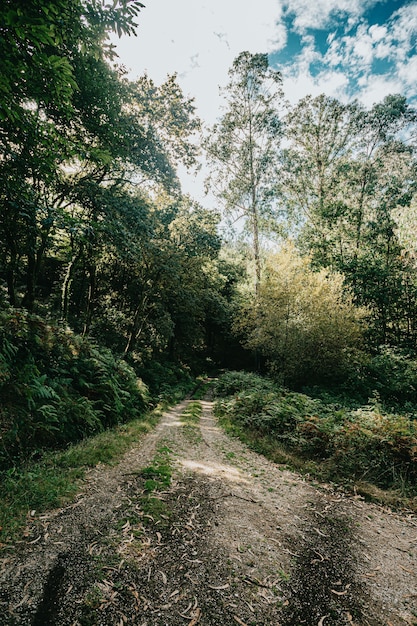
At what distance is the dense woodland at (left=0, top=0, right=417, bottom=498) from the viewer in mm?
4887

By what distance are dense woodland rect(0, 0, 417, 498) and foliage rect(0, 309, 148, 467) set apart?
0.04 metres

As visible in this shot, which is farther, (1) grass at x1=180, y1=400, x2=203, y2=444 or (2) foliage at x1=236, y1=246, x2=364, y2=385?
(2) foliage at x1=236, y1=246, x2=364, y2=385

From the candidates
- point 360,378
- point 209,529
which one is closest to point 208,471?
point 209,529

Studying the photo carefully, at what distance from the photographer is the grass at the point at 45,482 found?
131 inches

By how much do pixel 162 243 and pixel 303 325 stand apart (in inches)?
321

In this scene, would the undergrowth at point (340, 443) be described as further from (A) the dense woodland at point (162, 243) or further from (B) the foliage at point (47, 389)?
(B) the foliage at point (47, 389)

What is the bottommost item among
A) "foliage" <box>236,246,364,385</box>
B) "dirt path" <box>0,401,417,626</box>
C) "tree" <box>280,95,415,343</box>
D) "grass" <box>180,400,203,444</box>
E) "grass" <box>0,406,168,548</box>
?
Result: "grass" <box>180,400,203,444</box>

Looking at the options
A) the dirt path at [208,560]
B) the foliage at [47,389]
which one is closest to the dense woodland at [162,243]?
the foliage at [47,389]

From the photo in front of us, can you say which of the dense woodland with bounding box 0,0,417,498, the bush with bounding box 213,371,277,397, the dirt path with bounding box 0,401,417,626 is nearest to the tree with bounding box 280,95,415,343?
the dense woodland with bounding box 0,0,417,498

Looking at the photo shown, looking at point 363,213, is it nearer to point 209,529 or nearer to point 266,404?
point 266,404

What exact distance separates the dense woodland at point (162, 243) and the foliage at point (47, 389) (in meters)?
0.04

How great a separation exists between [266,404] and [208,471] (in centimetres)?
495

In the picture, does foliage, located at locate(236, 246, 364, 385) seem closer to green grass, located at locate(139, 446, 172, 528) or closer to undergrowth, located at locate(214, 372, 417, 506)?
undergrowth, located at locate(214, 372, 417, 506)

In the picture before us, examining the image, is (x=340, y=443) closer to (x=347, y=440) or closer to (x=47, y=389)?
(x=347, y=440)
